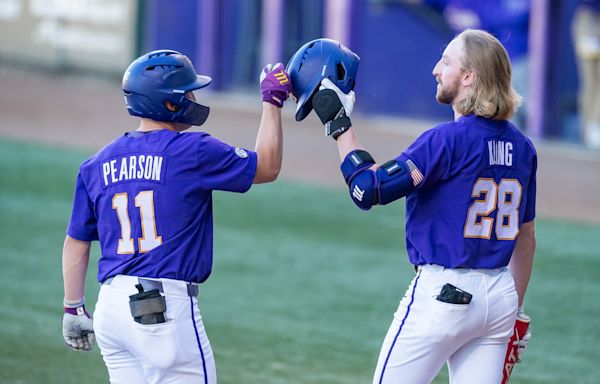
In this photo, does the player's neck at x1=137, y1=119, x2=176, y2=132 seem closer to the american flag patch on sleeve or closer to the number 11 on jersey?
the number 11 on jersey

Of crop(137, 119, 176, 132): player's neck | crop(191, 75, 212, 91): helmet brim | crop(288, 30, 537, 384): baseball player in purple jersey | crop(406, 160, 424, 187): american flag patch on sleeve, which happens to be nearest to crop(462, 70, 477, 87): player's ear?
crop(288, 30, 537, 384): baseball player in purple jersey

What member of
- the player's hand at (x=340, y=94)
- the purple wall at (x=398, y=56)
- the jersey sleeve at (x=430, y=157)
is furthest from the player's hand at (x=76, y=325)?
the purple wall at (x=398, y=56)

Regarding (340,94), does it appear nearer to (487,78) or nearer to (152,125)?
(487,78)

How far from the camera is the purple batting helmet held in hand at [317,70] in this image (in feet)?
13.3

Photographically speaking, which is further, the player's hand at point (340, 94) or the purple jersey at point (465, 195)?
the player's hand at point (340, 94)

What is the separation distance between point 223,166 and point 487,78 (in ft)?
3.21

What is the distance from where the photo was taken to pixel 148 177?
3834mm

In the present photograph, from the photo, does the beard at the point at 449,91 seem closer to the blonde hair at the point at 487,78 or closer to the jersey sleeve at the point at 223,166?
the blonde hair at the point at 487,78

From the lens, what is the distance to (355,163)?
3.90 meters

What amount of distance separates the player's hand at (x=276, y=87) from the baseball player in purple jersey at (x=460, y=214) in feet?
0.52

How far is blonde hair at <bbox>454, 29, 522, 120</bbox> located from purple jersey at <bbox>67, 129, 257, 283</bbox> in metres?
0.84

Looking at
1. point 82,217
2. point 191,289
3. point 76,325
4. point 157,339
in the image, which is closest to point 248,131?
point 76,325

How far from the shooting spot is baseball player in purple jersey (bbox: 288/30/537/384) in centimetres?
379

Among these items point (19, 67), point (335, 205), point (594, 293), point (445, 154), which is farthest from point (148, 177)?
point (19, 67)
